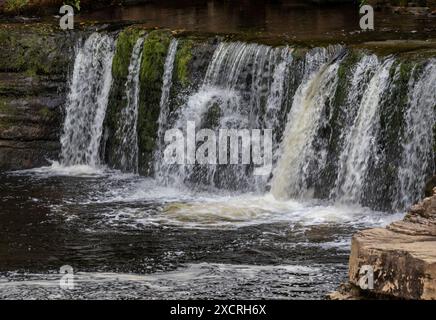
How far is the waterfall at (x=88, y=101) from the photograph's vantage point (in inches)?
760

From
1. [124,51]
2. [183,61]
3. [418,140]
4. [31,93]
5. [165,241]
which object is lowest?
[165,241]

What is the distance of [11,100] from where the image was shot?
19328mm

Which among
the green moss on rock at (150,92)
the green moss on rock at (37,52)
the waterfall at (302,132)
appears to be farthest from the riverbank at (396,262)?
the green moss on rock at (37,52)

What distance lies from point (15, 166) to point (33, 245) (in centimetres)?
551

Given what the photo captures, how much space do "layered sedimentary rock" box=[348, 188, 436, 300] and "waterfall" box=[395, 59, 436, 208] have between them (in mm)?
5811

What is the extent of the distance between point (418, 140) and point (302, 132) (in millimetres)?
1895

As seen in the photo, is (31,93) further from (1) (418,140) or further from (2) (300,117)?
(1) (418,140)

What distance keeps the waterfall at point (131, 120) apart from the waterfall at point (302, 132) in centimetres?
307

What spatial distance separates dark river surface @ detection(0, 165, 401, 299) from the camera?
1154 cm

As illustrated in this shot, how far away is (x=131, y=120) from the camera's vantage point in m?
18.8

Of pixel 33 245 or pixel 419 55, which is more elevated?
pixel 419 55

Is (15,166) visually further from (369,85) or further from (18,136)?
(369,85)

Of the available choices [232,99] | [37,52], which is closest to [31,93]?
[37,52]
